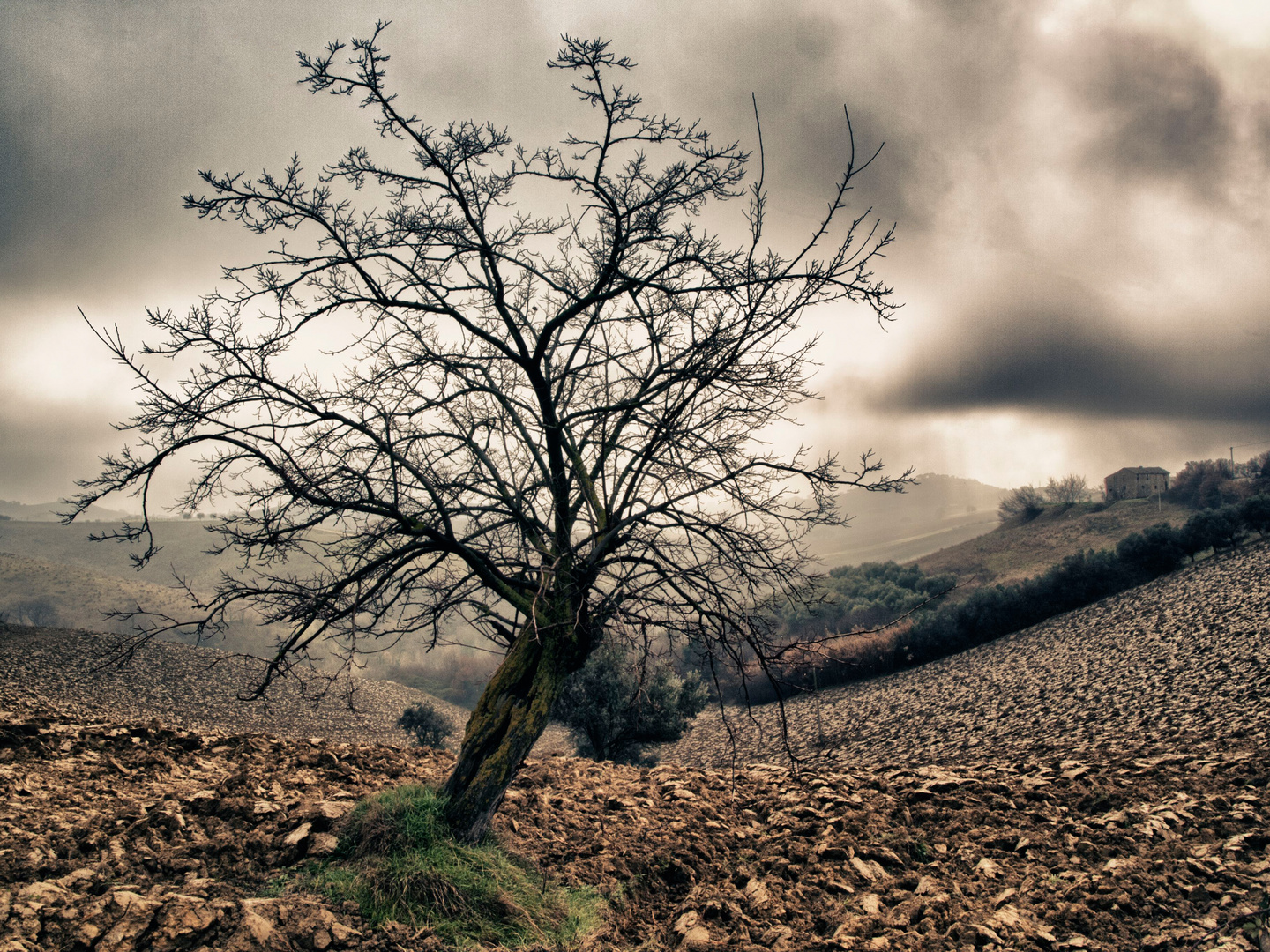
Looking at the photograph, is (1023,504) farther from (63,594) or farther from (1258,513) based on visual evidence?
(63,594)

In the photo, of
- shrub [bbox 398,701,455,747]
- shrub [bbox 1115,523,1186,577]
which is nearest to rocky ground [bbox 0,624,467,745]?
shrub [bbox 398,701,455,747]

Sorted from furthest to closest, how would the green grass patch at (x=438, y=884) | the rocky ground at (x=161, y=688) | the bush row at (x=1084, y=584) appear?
1. the bush row at (x=1084, y=584)
2. the rocky ground at (x=161, y=688)
3. the green grass patch at (x=438, y=884)

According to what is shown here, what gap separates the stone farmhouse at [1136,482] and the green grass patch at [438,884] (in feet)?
227

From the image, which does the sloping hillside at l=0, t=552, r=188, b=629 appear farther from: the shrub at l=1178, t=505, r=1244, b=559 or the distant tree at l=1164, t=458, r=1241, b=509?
the distant tree at l=1164, t=458, r=1241, b=509

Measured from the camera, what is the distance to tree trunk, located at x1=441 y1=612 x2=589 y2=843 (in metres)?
4.80

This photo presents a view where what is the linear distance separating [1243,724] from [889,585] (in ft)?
104

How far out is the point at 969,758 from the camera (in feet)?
44.8

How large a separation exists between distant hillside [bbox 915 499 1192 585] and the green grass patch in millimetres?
42979

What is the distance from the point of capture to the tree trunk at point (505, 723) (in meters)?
4.80

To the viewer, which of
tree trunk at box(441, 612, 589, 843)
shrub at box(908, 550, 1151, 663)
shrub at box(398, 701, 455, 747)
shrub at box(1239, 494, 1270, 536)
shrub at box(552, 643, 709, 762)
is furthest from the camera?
shrub at box(908, 550, 1151, 663)

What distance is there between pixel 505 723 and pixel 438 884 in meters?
1.12

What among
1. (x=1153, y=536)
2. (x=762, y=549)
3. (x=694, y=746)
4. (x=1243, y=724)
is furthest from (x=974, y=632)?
(x=762, y=549)

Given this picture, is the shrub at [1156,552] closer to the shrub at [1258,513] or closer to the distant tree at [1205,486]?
the shrub at [1258,513]

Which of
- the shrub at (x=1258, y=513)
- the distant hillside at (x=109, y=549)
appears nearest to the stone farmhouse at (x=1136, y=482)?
the shrub at (x=1258, y=513)
